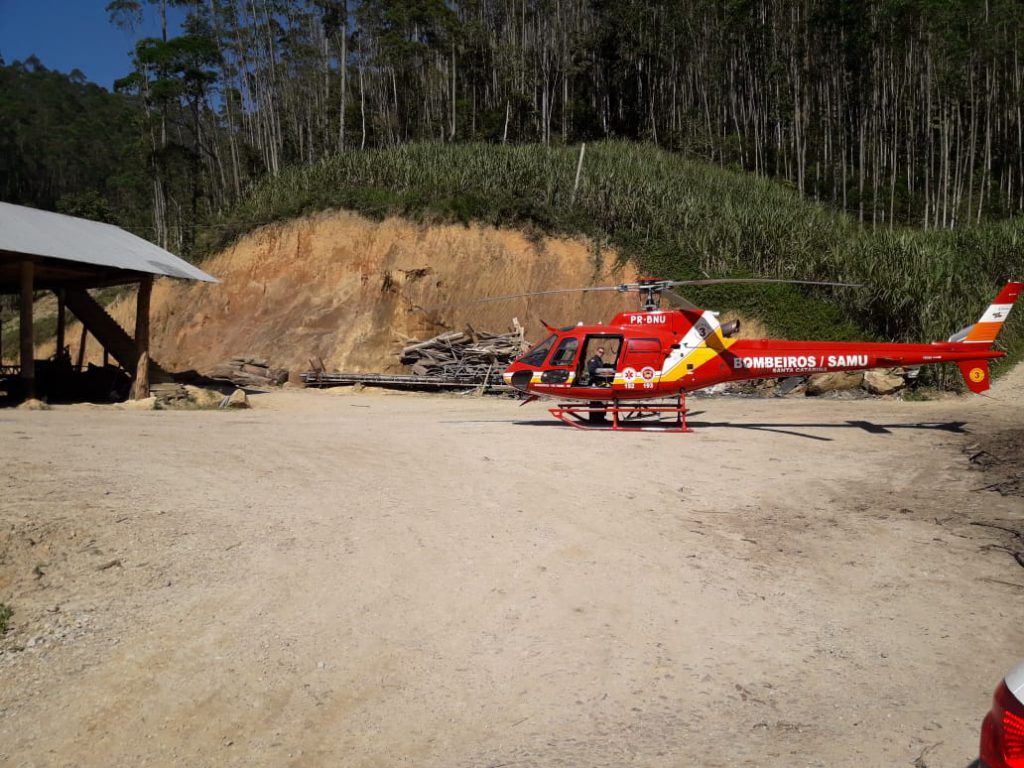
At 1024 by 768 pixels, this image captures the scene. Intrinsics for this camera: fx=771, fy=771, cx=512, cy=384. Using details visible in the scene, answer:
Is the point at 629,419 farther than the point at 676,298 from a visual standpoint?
A: Yes

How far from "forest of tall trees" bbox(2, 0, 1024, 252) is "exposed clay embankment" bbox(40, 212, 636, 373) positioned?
8074 millimetres

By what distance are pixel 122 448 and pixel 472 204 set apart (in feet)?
68.7

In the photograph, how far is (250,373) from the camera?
78.1 feet

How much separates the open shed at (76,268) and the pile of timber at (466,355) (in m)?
6.54

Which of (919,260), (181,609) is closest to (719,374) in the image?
(181,609)

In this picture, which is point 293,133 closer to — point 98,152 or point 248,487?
point 98,152

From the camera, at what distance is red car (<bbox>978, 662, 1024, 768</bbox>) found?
209 centimetres

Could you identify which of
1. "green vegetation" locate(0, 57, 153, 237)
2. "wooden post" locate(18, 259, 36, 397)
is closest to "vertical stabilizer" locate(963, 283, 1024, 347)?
"wooden post" locate(18, 259, 36, 397)

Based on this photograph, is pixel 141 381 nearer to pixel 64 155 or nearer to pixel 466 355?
pixel 466 355

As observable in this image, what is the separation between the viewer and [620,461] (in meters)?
10.2

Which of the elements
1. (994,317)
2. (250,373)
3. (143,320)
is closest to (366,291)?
(250,373)

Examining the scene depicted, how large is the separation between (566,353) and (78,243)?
38.7 feet

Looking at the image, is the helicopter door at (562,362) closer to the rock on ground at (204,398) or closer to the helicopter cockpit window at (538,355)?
the helicopter cockpit window at (538,355)

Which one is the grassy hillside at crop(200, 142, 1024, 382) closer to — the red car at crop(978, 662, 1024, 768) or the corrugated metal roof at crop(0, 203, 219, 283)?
the corrugated metal roof at crop(0, 203, 219, 283)
